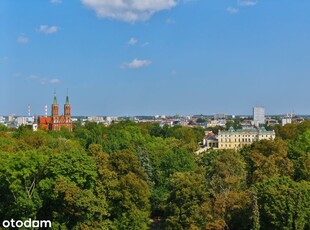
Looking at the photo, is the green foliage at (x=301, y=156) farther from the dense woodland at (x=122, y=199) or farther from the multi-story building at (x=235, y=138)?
the multi-story building at (x=235, y=138)

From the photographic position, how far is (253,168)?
32.7 meters

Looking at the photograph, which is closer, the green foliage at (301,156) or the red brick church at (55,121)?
the green foliage at (301,156)

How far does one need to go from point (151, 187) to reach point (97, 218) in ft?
31.5

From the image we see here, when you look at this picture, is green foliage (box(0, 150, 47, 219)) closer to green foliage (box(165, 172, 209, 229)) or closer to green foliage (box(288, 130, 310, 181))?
green foliage (box(165, 172, 209, 229))

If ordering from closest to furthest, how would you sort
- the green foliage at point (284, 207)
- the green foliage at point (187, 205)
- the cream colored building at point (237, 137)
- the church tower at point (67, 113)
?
1. the green foliage at point (284, 207)
2. the green foliage at point (187, 205)
3. the cream colored building at point (237, 137)
4. the church tower at point (67, 113)

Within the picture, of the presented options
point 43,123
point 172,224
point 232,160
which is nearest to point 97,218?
point 172,224

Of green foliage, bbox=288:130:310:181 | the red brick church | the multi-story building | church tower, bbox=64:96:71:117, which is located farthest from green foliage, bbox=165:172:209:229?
church tower, bbox=64:96:71:117

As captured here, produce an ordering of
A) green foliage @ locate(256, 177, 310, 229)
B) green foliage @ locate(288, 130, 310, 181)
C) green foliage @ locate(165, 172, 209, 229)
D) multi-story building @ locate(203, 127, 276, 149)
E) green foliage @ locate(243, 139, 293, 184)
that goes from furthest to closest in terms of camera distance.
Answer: multi-story building @ locate(203, 127, 276, 149), green foliage @ locate(288, 130, 310, 181), green foliage @ locate(243, 139, 293, 184), green foliage @ locate(165, 172, 209, 229), green foliage @ locate(256, 177, 310, 229)

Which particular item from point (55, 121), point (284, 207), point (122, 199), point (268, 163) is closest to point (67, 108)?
point (55, 121)

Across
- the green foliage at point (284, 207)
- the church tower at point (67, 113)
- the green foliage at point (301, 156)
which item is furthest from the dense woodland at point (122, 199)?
the church tower at point (67, 113)

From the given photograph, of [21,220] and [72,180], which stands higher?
[72,180]

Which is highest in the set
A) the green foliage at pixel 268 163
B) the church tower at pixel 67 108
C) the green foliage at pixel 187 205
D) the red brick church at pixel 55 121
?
the church tower at pixel 67 108

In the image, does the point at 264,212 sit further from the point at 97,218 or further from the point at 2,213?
the point at 2,213

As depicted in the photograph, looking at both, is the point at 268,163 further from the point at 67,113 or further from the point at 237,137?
the point at 67,113
